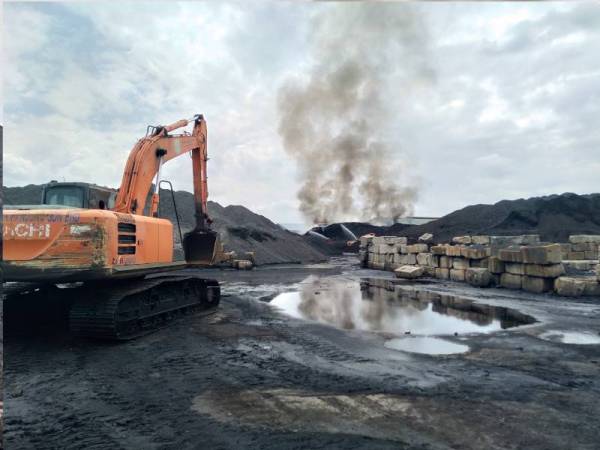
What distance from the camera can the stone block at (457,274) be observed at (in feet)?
53.2

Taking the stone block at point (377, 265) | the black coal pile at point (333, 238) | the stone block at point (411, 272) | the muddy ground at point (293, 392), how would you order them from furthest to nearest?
1. the black coal pile at point (333, 238)
2. the stone block at point (377, 265)
3. the stone block at point (411, 272)
4. the muddy ground at point (293, 392)

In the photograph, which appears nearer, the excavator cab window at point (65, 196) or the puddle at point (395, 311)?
the excavator cab window at point (65, 196)

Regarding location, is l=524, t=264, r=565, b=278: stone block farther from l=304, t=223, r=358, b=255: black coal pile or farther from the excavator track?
l=304, t=223, r=358, b=255: black coal pile

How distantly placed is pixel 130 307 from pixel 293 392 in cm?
387

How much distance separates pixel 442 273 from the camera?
17531mm

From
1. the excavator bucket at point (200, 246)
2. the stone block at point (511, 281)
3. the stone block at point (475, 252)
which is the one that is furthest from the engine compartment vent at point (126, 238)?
the stone block at point (475, 252)

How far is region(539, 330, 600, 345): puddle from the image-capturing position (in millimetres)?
7093

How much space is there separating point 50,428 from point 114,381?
1.26 metres

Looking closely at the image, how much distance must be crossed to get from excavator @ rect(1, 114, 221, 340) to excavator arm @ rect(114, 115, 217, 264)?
21 mm

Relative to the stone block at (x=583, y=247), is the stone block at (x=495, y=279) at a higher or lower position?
lower

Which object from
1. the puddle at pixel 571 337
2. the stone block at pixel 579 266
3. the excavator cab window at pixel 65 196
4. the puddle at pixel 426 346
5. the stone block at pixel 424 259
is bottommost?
the puddle at pixel 571 337

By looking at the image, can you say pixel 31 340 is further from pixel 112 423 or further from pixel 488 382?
pixel 488 382

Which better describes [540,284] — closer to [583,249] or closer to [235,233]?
[583,249]

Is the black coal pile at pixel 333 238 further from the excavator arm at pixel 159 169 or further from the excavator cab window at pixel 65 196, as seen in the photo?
the excavator cab window at pixel 65 196
